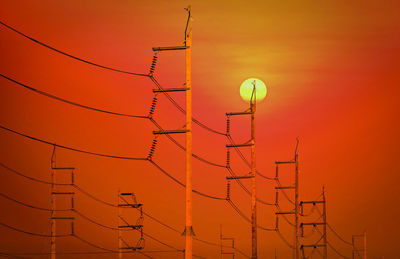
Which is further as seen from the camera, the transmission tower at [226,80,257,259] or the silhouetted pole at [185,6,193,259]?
the transmission tower at [226,80,257,259]

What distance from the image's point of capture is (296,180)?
74438 mm

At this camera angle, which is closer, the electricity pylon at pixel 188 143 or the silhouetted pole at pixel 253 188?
the electricity pylon at pixel 188 143

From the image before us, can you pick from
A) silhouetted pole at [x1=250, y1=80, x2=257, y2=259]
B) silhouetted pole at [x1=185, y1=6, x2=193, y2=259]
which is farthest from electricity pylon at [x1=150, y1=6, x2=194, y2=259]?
silhouetted pole at [x1=250, y1=80, x2=257, y2=259]

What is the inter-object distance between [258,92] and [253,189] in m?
7.06

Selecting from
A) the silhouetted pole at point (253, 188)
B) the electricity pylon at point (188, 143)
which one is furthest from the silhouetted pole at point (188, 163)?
the silhouetted pole at point (253, 188)

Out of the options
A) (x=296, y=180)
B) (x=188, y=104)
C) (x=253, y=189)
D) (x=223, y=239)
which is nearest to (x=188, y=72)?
(x=188, y=104)

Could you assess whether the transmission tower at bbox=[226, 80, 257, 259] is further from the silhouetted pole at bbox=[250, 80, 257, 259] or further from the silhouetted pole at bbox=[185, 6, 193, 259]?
the silhouetted pole at bbox=[185, 6, 193, 259]

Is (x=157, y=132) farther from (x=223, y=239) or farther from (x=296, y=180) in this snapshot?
(x=223, y=239)

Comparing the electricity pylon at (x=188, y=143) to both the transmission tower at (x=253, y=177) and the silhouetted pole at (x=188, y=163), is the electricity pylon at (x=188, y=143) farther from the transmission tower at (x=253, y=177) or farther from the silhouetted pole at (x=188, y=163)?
the transmission tower at (x=253, y=177)

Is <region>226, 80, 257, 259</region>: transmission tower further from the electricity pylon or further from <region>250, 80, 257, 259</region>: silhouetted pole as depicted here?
the electricity pylon

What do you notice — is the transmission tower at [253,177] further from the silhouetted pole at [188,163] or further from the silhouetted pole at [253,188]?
the silhouetted pole at [188,163]

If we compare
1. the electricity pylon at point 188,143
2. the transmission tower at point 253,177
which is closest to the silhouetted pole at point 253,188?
the transmission tower at point 253,177

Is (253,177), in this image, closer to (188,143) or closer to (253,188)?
(253,188)

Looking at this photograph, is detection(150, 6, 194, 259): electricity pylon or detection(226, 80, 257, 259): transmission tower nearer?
detection(150, 6, 194, 259): electricity pylon
